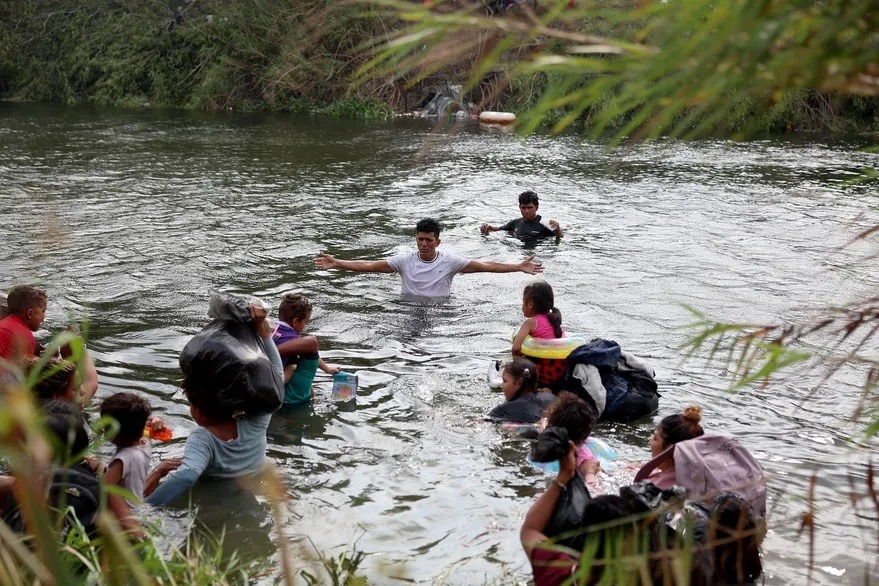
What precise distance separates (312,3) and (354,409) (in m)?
29.5

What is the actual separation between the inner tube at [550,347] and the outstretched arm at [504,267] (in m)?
1.87

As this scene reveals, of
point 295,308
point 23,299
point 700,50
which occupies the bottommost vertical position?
point 295,308

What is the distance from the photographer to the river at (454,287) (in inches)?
231

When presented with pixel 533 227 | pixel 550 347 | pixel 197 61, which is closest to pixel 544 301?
pixel 550 347

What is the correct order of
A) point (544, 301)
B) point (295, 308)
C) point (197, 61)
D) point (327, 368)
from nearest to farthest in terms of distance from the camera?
1. point (295, 308)
2. point (544, 301)
3. point (327, 368)
4. point (197, 61)

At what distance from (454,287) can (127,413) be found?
268 inches

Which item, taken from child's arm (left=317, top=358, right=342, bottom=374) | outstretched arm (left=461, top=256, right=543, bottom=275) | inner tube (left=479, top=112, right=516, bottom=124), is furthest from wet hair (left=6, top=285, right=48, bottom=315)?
inner tube (left=479, top=112, right=516, bottom=124)

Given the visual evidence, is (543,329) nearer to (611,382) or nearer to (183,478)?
(611,382)

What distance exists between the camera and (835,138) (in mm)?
27969

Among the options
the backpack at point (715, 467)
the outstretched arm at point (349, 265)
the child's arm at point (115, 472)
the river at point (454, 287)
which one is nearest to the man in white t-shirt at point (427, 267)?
the outstretched arm at point (349, 265)

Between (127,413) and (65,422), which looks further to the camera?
(127,413)

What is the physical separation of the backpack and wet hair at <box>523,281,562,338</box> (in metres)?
2.47

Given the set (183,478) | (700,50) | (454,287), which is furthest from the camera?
(454,287)

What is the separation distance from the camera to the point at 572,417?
539 centimetres
